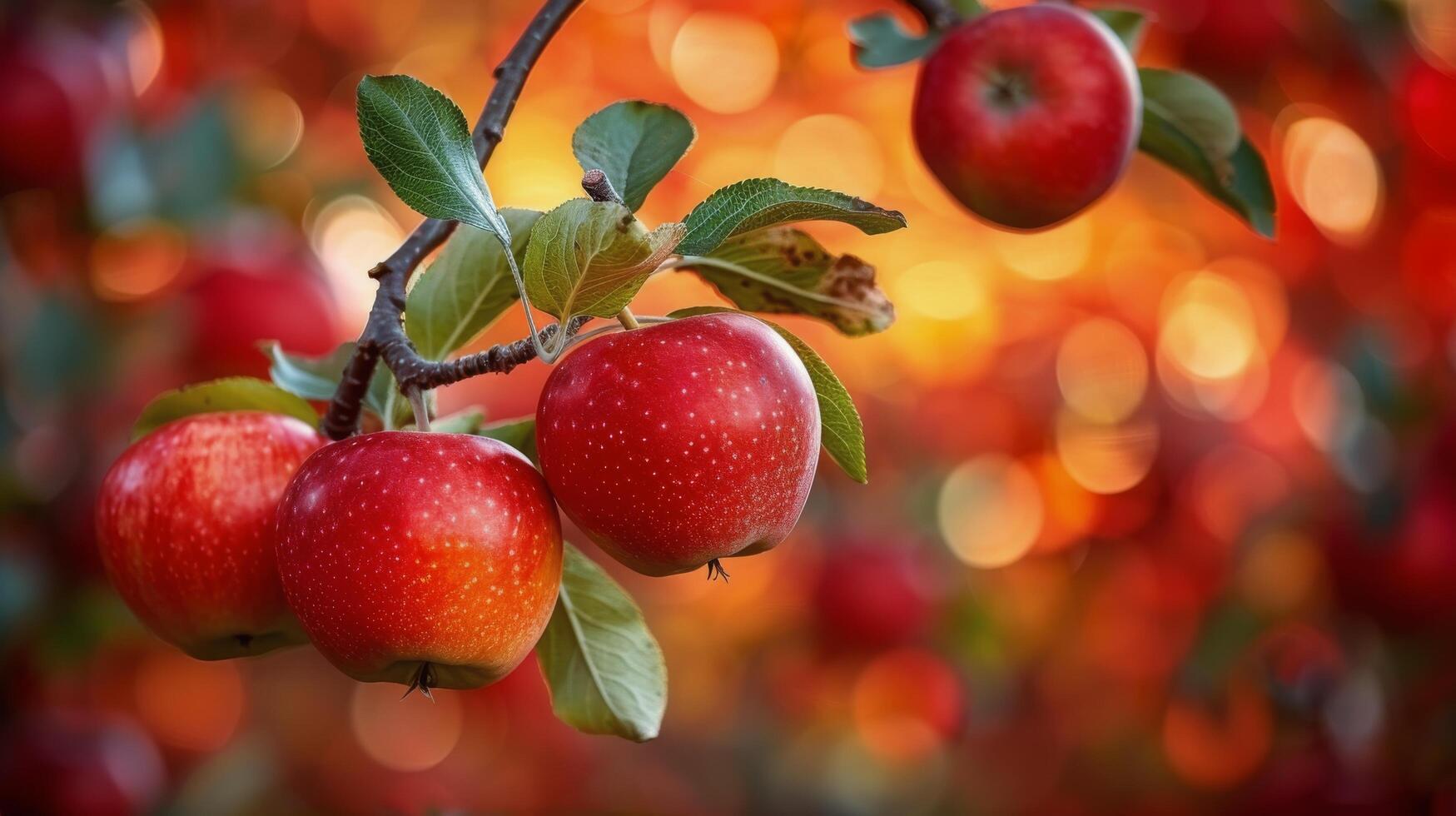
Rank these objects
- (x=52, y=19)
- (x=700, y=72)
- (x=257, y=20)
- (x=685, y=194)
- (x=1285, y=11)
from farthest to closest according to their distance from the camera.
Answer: (x=700, y=72) → (x=685, y=194) → (x=257, y=20) → (x=1285, y=11) → (x=52, y=19)

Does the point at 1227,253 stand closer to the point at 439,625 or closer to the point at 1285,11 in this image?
the point at 1285,11

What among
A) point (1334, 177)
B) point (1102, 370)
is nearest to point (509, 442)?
point (1102, 370)

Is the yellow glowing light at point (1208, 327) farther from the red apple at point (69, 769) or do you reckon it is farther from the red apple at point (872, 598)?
the red apple at point (69, 769)

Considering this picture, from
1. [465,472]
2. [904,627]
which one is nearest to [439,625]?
[465,472]

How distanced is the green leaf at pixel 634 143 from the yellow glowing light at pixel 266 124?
879mm

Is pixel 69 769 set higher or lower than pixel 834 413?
lower

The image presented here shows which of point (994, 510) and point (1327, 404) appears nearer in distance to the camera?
point (1327, 404)

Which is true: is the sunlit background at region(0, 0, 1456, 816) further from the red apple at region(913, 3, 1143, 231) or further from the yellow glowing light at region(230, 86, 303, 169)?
the red apple at region(913, 3, 1143, 231)

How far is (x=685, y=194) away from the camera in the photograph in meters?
2.00

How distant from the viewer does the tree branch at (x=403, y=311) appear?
38 cm

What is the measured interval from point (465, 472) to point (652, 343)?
73 mm

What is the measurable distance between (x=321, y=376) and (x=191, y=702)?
57.8 inches

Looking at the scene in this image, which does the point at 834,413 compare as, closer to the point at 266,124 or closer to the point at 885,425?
the point at 266,124

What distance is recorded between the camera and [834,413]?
433 millimetres
